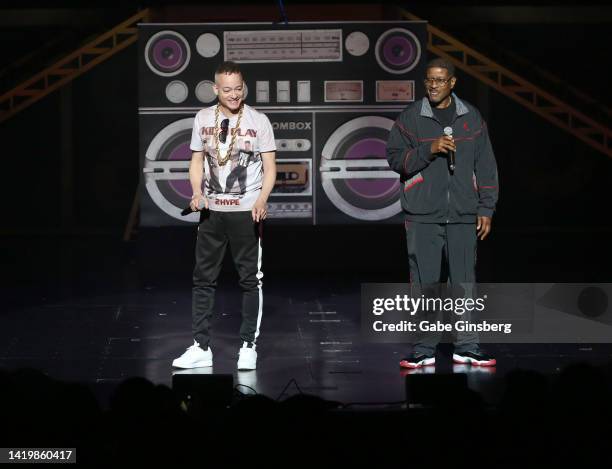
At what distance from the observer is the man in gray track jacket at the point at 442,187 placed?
636 centimetres

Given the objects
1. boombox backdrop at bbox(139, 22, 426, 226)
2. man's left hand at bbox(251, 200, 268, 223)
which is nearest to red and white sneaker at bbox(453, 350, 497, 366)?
man's left hand at bbox(251, 200, 268, 223)

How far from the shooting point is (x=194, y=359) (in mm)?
6527

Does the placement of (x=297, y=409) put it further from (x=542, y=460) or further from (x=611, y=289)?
(x=611, y=289)

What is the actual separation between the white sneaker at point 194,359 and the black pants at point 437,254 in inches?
49.2

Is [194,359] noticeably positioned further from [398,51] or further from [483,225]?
[398,51]

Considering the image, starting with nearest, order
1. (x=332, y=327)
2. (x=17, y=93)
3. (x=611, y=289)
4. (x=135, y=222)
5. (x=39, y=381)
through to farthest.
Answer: (x=39, y=381) < (x=332, y=327) < (x=611, y=289) < (x=17, y=93) < (x=135, y=222)

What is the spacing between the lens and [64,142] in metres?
14.9

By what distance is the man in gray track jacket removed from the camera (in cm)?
636

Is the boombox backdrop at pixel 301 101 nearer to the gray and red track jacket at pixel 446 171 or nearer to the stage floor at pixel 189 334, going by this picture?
the stage floor at pixel 189 334

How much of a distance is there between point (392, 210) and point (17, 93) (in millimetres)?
4733

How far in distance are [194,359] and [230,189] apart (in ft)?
3.40

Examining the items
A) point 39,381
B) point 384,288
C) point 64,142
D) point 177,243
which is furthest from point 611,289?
point 64,142

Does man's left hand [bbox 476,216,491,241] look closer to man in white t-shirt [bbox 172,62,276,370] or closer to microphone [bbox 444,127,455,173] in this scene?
microphone [bbox 444,127,455,173]

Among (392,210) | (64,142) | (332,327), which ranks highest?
(64,142)
